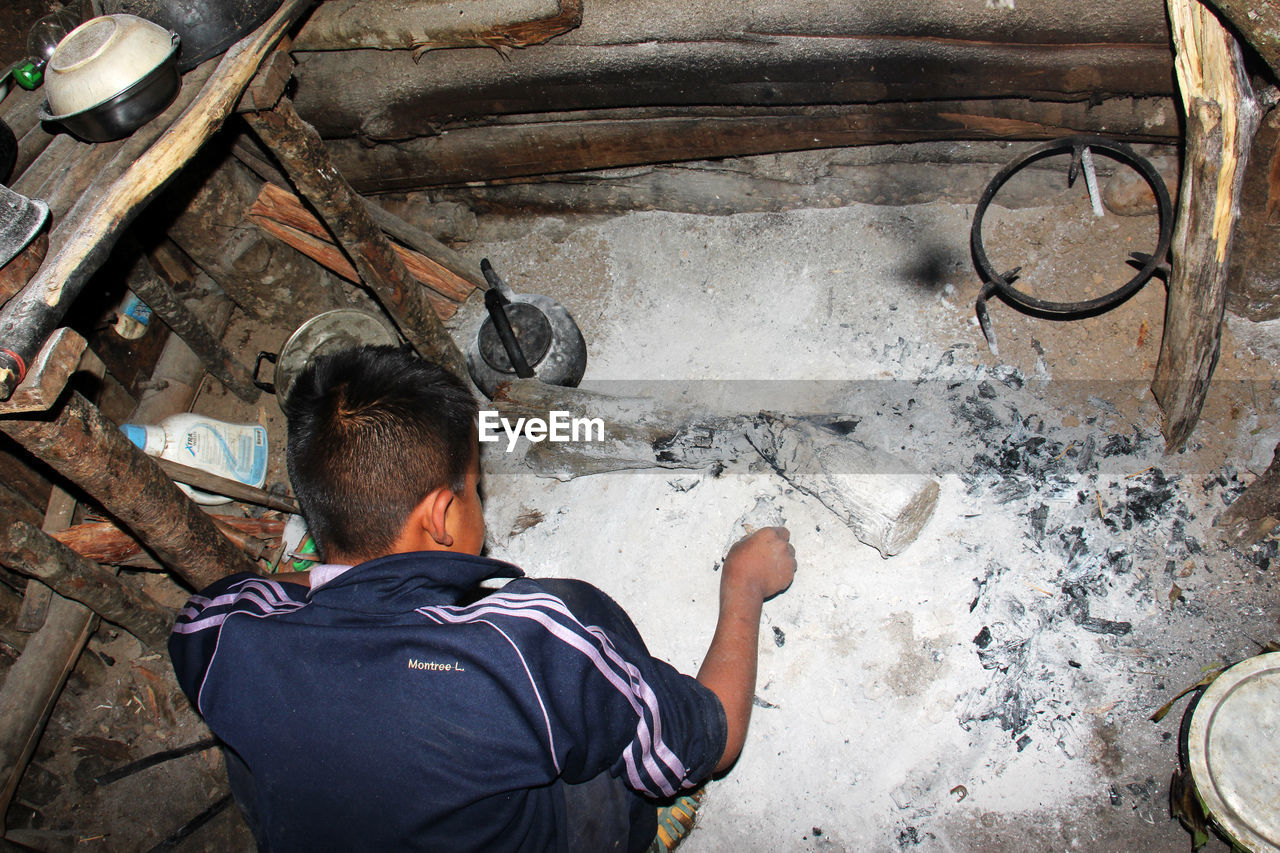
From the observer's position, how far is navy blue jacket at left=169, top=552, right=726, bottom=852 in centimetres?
146

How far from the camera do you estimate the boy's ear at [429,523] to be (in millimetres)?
1817

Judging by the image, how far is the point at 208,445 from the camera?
361 centimetres

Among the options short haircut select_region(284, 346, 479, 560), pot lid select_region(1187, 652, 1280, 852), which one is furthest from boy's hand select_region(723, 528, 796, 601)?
pot lid select_region(1187, 652, 1280, 852)

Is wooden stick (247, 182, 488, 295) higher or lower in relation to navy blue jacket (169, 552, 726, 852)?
lower

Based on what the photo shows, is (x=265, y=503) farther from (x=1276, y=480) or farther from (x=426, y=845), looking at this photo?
(x=1276, y=480)

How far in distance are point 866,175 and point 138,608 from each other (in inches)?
162

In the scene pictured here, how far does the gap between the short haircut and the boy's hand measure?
119cm

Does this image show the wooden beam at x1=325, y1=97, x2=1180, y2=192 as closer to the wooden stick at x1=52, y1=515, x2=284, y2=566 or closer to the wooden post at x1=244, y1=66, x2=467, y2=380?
the wooden post at x1=244, y1=66, x2=467, y2=380

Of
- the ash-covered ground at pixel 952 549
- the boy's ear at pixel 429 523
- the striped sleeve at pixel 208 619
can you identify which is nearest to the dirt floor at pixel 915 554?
the ash-covered ground at pixel 952 549

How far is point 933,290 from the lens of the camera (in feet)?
11.5

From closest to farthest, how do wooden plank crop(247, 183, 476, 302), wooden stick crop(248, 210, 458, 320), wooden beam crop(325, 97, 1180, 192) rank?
wooden beam crop(325, 97, 1180, 192) < wooden plank crop(247, 183, 476, 302) < wooden stick crop(248, 210, 458, 320)

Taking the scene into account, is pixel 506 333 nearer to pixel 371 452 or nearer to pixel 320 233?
pixel 320 233

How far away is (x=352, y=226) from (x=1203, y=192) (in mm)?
3386

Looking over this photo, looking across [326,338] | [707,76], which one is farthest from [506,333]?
[707,76]
